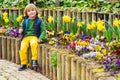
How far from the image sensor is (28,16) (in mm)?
7621

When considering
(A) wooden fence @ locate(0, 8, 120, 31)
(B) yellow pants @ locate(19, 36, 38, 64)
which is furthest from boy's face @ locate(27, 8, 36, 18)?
(A) wooden fence @ locate(0, 8, 120, 31)

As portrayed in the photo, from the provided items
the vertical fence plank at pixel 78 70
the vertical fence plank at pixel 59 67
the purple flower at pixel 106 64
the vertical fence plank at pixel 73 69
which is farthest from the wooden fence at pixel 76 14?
the purple flower at pixel 106 64

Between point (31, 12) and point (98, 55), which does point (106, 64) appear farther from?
point (31, 12)

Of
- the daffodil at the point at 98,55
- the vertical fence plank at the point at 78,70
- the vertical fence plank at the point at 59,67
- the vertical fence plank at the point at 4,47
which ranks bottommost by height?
the vertical fence plank at the point at 4,47

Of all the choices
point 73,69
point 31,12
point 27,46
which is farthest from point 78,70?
point 31,12

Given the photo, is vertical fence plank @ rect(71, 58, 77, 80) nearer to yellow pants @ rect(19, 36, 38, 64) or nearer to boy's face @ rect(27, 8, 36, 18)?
yellow pants @ rect(19, 36, 38, 64)

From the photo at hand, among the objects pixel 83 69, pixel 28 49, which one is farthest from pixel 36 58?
pixel 83 69

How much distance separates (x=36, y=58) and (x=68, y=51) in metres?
0.97

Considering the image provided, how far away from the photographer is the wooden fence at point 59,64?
516 centimetres

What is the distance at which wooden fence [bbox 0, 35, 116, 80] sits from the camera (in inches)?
203

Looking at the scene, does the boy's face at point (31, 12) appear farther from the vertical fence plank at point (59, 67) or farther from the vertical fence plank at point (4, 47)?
the vertical fence plank at point (59, 67)

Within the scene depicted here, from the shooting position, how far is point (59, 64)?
6352mm

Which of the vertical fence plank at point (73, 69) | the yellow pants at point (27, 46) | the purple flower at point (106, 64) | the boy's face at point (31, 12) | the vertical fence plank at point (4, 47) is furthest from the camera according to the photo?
the vertical fence plank at point (4, 47)

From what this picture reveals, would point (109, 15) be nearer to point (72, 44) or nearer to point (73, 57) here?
point (72, 44)
